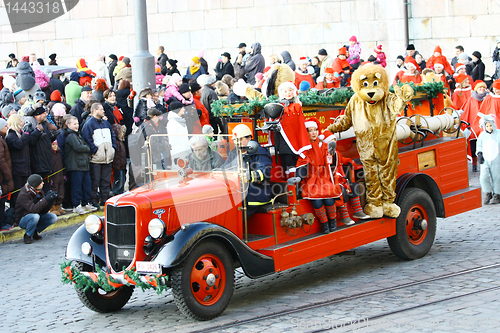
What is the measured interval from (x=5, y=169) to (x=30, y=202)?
0.71 metres

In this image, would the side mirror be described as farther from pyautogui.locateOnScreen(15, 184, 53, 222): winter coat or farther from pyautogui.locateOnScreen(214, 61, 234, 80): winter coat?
pyautogui.locateOnScreen(214, 61, 234, 80): winter coat

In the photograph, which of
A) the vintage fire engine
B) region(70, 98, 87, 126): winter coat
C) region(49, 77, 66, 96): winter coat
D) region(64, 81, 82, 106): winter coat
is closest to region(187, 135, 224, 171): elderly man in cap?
the vintage fire engine

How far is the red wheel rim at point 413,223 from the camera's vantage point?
8258mm

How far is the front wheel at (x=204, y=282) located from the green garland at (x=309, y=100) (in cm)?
189

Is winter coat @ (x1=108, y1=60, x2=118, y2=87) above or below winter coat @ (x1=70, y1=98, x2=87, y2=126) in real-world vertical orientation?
above

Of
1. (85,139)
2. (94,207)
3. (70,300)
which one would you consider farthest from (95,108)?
(70,300)

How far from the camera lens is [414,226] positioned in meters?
8.27

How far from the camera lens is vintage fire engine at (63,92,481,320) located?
6031 millimetres

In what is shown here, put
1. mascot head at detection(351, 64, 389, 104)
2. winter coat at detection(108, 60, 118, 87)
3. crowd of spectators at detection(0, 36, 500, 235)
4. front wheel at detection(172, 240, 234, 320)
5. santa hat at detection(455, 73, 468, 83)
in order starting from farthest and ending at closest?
winter coat at detection(108, 60, 118, 87) → santa hat at detection(455, 73, 468, 83) → crowd of spectators at detection(0, 36, 500, 235) → mascot head at detection(351, 64, 389, 104) → front wheel at detection(172, 240, 234, 320)

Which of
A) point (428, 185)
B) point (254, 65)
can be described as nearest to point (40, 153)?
point (428, 185)

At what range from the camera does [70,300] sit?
7148 mm

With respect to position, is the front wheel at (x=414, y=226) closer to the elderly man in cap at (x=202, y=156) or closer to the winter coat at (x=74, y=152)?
the elderly man in cap at (x=202, y=156)

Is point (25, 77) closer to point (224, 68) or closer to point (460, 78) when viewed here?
point (224, 68)

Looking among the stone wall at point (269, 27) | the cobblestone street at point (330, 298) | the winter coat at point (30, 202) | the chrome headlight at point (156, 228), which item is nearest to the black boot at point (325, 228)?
the cobblestone street at point (330, 298)
